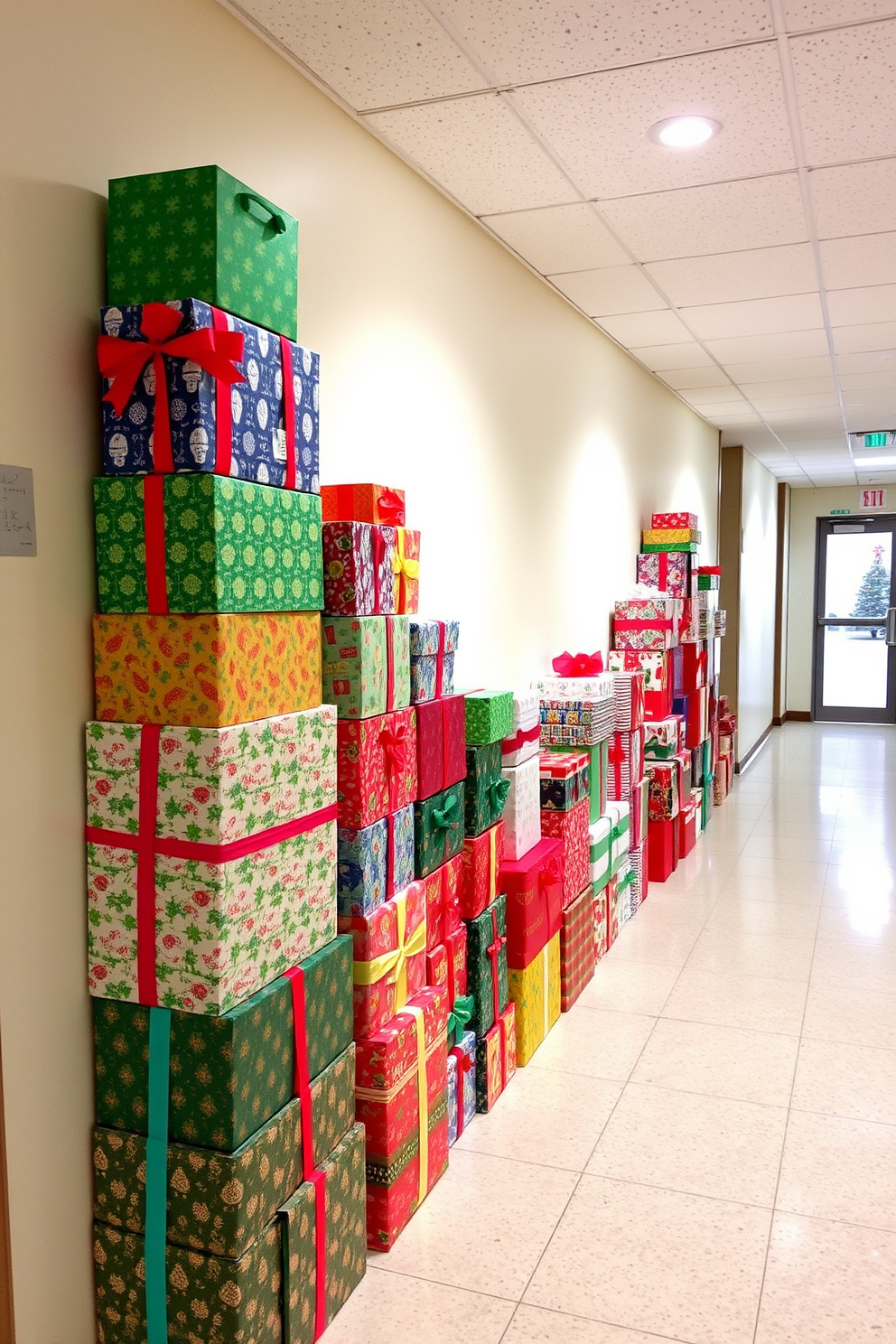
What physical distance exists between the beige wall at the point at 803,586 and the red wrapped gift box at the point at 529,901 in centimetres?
984

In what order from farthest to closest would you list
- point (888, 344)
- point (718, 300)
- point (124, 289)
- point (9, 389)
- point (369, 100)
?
1. point (888, 344)
2. point (718, 300)
3. point (369, 100)
4. point (124, 289)
5. point (9, 389)

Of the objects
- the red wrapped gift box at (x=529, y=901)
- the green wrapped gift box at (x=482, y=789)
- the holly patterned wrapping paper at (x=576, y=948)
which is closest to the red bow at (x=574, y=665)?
the holly patterned wrapping paper at (x=576, y=948)

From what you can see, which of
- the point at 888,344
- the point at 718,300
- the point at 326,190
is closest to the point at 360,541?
the point at 326,190

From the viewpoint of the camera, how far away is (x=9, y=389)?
172 cm

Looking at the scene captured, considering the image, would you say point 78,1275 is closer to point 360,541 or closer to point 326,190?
point 360,541

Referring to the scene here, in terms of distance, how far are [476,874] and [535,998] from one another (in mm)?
633

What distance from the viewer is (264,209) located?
1.91m

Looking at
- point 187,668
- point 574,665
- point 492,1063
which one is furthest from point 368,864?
point 574,665

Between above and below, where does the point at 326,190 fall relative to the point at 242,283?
above

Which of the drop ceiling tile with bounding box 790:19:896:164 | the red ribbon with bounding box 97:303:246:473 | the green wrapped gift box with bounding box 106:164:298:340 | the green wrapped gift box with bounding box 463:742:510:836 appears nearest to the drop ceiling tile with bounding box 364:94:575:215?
the drop ceiling tile with bounding box 790:19:896:164

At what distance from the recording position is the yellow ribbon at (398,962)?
232 cm

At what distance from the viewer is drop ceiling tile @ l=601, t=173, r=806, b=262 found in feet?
10.8

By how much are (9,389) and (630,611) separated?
4.22 m

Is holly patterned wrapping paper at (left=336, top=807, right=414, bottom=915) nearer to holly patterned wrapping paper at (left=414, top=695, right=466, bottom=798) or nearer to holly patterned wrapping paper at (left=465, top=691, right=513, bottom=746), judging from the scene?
holly patterned wrapping paper at (left=414, top=695, right=466, bottom=798)
